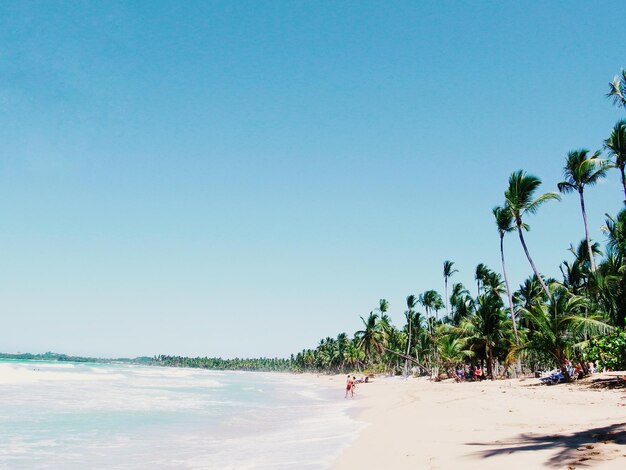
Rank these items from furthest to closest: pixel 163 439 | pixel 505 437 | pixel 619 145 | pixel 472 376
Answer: pixel 472 376
pixel 619 145
pixel 163 439
pixel 505 437

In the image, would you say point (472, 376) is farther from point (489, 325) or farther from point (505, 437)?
point (505, 437)

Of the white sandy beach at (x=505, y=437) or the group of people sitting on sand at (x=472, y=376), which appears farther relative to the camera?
the group of people sitting on sand at (x=472, y=376)

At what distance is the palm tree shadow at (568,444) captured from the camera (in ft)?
22.5

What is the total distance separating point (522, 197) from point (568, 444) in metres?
27.6

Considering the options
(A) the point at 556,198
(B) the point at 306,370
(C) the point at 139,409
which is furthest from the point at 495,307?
(B) the point at 306,370

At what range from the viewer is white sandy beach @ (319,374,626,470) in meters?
7.14

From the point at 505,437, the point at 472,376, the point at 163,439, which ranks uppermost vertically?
the point at 505,437

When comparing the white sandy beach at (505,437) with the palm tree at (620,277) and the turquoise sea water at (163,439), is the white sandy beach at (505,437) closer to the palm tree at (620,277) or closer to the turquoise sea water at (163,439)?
the turquoise sea water at (163,439)

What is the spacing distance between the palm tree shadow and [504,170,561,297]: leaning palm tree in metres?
24.9

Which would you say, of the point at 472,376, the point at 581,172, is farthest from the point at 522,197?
the point at 472,376

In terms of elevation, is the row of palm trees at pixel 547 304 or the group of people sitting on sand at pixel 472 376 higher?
the row of palm trees at pixel 547 304

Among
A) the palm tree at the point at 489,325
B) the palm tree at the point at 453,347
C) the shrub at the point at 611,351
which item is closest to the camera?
the shrub at the point at 611,351

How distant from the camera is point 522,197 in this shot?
32281mm

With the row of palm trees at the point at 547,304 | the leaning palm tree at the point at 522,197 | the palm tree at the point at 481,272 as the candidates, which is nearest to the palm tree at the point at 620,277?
the row of palm trees at the point at 547,304
